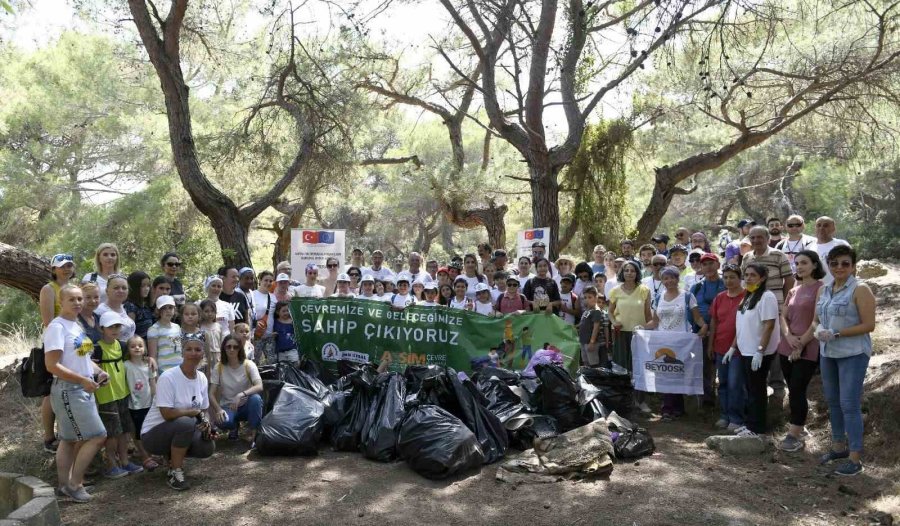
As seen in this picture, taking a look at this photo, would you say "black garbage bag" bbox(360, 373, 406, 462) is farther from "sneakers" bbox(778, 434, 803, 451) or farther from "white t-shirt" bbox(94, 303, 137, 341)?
"sneakers" bbox(778, 434, 803, 451)

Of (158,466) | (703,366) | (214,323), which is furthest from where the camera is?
(703,366)

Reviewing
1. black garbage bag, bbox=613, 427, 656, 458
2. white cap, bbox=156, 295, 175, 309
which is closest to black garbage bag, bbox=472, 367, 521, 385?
black garbage bag, bbox=613, 427, 656, 458

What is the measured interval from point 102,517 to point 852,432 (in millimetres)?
5099

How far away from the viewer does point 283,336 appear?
736 cm

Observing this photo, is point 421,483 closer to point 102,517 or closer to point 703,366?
point 102,517

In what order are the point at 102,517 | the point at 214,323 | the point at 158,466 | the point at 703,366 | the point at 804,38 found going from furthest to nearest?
1. the point at 804,38
2. the point at 703,366
3. the point at 214,323
4. the point at 158,466
5. the point at 102,517

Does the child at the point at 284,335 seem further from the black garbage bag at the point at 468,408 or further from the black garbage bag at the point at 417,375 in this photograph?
the black garbage bag at the point at 468,408

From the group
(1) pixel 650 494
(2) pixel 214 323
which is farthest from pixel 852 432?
(2) pixel 214 323

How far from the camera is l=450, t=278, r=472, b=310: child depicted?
7.87 metres

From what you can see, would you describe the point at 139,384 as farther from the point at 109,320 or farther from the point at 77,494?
the point at 77,494

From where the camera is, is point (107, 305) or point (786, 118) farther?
point (786, 118)

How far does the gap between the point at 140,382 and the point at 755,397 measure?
4997 millimetres

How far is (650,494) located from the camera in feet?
15.6

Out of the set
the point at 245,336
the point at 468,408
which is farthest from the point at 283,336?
the point at 468,408
